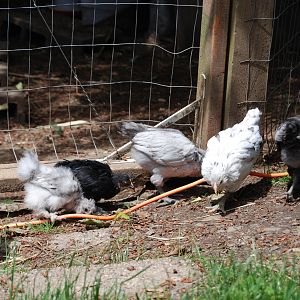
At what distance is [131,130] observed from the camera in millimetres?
6445

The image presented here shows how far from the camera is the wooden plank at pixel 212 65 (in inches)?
252

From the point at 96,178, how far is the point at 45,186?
1.38ft

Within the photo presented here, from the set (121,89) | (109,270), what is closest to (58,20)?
(121,89)

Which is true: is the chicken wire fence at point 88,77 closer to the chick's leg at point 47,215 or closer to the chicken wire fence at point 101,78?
the chicken wire fence at point 101,78

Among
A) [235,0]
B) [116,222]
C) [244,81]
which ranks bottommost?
[116,222]

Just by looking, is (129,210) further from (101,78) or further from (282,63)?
(101,78)

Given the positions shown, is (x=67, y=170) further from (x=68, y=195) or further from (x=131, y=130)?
(x=131, y=130)

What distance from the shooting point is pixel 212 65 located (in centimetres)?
651

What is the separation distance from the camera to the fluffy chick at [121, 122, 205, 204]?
6273 millimetres

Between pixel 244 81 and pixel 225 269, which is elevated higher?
pixel 244 81

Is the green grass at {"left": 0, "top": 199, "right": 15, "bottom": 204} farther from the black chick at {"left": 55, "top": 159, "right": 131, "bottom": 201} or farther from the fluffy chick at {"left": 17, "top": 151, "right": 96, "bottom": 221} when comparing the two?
the black chick at {"left": 55, "top": 159, "right": 131, "bottom": 201}

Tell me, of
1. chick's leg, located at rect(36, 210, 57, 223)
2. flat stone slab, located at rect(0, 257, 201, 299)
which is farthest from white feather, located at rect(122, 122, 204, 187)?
flat stone slab, located at rect(0, 257, 201, 299)

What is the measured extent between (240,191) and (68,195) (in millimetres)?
1425

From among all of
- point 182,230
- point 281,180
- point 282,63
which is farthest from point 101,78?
point 182,230
